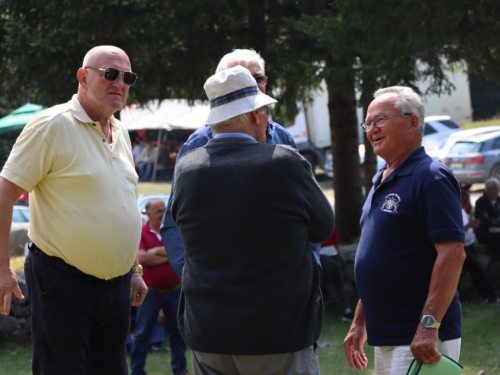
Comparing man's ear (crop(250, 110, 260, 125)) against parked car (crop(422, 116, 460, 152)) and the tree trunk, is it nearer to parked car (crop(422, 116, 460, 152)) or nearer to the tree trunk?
the tree trunk

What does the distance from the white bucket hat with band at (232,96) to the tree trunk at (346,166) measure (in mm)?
9117

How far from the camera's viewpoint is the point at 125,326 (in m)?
4.24

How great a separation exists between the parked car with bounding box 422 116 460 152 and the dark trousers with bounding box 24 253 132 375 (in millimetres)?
25094

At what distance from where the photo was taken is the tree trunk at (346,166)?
40.4ft

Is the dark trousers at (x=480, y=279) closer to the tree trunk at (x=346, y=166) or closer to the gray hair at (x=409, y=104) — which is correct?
the tree trunk at (x=346, y=166)

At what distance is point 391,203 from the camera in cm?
363

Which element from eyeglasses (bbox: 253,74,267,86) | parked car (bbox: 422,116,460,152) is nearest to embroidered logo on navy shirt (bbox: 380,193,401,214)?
eyeglasses (bbox: 253,74,267,86)

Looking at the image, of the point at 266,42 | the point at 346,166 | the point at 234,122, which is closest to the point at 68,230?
the point at 234,122

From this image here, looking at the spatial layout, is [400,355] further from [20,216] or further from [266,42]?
[20,216]

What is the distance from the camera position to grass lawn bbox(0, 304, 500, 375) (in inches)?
295

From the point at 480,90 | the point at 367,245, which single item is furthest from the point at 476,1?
the point at 480,90

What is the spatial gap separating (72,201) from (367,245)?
Answer: 1.49 metres

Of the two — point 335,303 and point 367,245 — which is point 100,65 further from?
point 335,303

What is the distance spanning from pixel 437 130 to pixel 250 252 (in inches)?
1081
